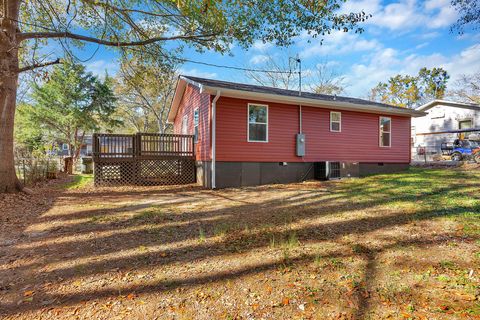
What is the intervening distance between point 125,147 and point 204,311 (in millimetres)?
8492

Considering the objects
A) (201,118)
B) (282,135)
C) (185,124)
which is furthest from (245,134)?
(185,124)

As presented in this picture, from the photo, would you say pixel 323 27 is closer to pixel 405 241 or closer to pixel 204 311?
pixel 405 241

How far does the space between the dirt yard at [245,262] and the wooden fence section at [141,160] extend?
3.76 meters

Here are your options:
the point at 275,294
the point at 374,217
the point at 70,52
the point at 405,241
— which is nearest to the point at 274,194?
the point at 374,217

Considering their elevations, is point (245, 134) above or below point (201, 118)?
below

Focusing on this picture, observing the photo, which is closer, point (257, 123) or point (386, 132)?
point (257, 123)

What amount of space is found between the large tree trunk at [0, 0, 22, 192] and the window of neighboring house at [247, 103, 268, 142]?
6.67 meters

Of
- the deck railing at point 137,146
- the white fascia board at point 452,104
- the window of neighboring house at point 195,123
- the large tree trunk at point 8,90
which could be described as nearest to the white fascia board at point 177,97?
the window of neighboring house at point 195,123

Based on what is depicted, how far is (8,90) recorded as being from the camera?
6730 millimetres

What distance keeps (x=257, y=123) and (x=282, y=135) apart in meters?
1.14

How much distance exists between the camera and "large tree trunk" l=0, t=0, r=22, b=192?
21.1 feet

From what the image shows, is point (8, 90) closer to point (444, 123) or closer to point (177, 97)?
point (177, 97)

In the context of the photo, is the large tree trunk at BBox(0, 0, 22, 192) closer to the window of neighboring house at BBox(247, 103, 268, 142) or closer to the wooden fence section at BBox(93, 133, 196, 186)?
the wooden fence section at BBox(93, 133, 196, 186)

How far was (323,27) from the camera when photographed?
6.78 metres
